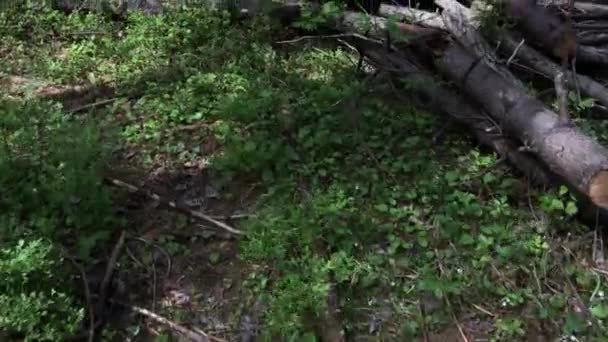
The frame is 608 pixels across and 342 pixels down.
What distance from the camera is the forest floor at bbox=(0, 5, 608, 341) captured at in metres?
3.48

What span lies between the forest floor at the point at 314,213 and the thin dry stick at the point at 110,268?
48 mm

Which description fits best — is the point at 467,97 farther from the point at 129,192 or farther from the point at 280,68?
the point at 129,192

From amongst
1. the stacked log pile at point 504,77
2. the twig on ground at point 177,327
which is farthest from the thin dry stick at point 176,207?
the stacked log pile at point 504,77

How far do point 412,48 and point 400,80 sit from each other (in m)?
0.33

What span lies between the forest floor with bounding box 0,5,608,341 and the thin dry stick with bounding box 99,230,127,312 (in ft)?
0.16

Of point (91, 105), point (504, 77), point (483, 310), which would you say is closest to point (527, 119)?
point (504, 77)

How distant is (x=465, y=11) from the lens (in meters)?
5.16

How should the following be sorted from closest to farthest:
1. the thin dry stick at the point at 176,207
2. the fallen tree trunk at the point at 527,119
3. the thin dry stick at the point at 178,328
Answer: the thin dry stick at the point at 178,328 → the fallen tree trunk at the point at 527,119 → the thin dry stick at the point at 176,207

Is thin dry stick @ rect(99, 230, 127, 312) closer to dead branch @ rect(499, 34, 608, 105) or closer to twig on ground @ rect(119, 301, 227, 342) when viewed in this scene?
twig on ground @ rect(119, 301, 227, 342)

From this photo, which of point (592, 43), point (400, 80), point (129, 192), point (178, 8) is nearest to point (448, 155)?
point (400, 80)

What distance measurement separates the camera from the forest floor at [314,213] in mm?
3482

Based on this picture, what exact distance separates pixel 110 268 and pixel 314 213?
1183 mm

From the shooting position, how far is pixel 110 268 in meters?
3.63

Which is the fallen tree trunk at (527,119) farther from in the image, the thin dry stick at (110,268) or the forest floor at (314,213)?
the thin dry stick at (110,268)
